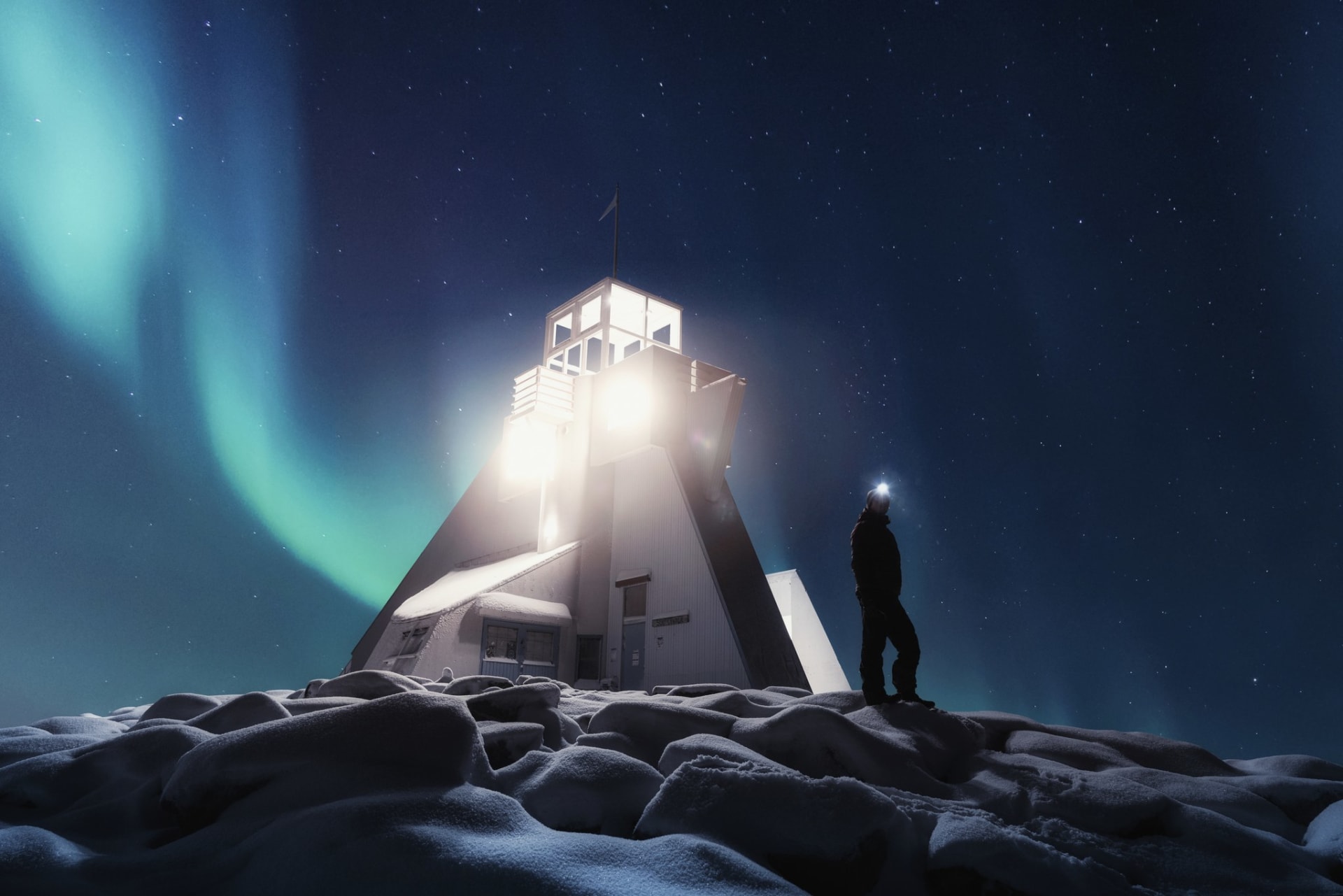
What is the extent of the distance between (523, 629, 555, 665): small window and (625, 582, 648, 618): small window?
5.71ft

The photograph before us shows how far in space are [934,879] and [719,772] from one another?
0.74 m

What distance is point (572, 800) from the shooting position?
2477 millimetres

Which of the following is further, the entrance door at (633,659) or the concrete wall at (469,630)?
the entrance door at (633,659)

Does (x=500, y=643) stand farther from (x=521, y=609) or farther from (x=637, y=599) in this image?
(x=637, y=599)

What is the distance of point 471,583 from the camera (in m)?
15.9

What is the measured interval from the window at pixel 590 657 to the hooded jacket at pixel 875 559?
10824 millimetres

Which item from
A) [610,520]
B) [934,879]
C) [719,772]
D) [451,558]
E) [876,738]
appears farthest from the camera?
[451,558]

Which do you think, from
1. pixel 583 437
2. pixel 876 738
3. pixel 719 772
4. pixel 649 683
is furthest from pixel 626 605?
pixel 719 772

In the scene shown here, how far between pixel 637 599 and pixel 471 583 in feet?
12.8

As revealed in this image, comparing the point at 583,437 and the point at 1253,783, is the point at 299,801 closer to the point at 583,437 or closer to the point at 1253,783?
the point at 1253,783

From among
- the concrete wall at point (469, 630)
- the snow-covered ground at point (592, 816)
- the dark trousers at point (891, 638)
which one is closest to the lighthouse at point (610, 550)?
the concrete wall at point (469, 630)

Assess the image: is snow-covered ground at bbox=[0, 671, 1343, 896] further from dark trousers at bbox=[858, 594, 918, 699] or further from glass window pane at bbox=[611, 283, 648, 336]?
glass window pane at bbox=[611, 283, 648, 336]

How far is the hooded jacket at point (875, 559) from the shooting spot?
5480 millimetres

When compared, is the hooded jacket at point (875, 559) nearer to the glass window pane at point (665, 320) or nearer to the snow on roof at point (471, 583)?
the snow on roof at point (471, 583)
